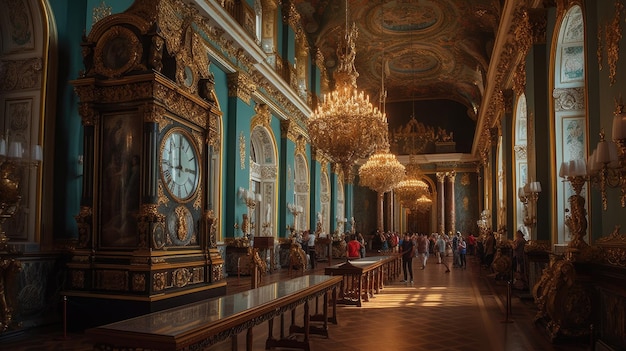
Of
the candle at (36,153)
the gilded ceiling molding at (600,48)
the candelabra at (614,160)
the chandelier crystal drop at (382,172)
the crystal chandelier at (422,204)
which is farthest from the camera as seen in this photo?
the crystal chandelier at (422,204)

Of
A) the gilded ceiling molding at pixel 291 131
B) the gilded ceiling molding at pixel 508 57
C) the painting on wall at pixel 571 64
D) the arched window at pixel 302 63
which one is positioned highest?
the arched window at pixel 302 63

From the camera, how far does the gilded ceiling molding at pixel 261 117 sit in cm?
1526

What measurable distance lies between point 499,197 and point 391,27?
26.5 ft

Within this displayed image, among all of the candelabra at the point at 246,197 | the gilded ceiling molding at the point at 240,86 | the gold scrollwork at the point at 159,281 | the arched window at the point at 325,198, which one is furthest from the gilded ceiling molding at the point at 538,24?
the arched window at the point at 325,198

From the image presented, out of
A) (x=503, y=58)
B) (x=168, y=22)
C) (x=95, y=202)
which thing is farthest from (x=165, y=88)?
(x=503, y=58)

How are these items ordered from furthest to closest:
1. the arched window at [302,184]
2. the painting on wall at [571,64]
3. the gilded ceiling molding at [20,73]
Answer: the arched window at [302,184], the painting on wall at [571,64], the gilded ceiling molding at [20,73]

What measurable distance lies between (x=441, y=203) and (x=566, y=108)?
22980 mm

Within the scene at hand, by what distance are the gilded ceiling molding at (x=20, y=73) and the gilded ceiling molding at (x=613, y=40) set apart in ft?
23.6

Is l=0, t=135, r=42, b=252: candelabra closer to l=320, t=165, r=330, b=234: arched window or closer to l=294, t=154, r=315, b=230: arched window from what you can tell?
l=294, t=154, r=315, b=230: arched window

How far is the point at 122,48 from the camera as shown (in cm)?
636

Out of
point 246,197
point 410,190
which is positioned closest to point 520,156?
point 246,197

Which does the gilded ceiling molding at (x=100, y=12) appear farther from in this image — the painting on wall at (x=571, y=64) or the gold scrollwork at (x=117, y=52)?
the painting on wall at (x=571, y=64)

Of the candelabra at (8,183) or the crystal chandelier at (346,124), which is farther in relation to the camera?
the crystal chandelier at (346,124)

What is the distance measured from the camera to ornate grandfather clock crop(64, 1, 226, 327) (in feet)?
19.7
